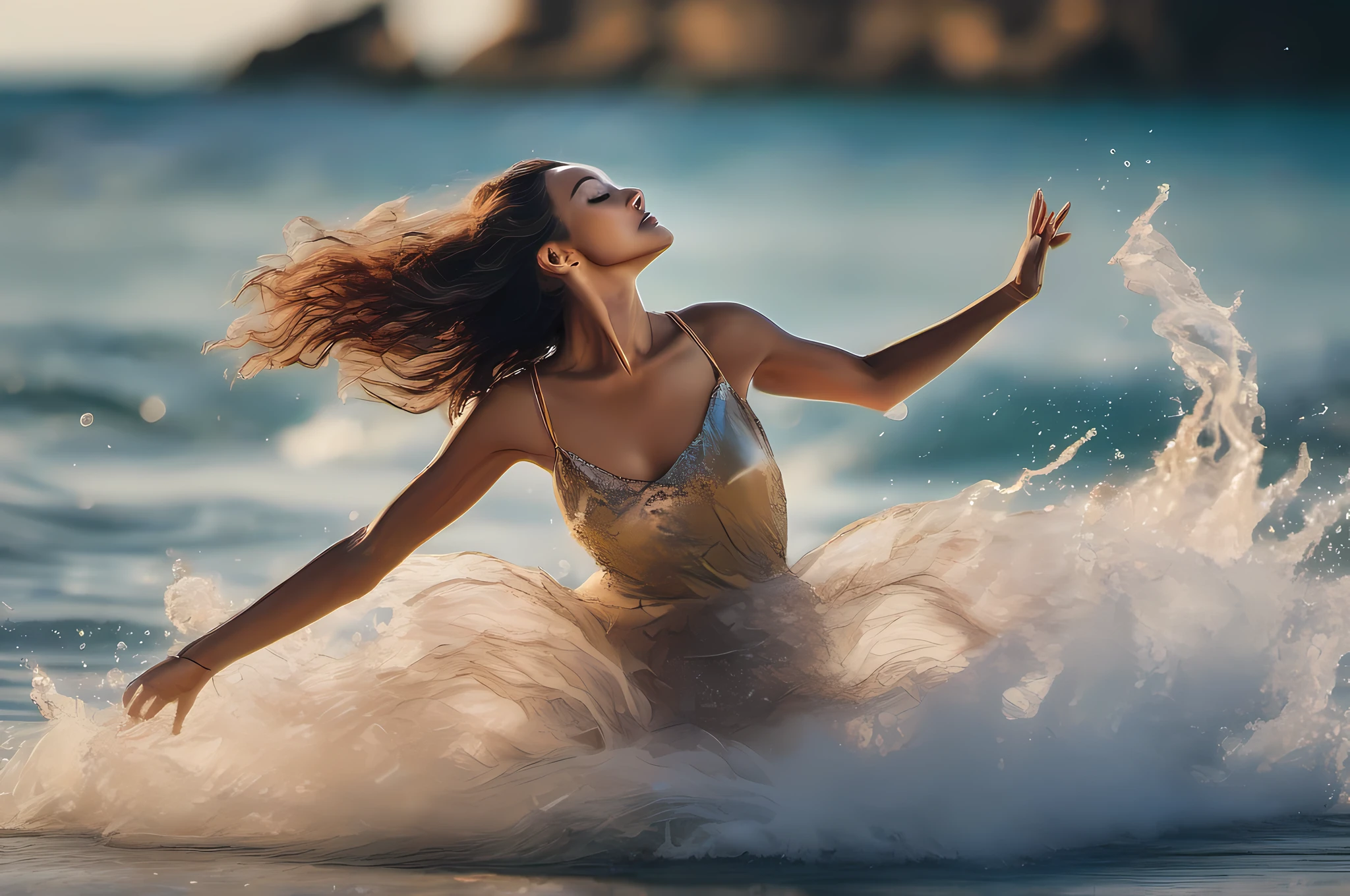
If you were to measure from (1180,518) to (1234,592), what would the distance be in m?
0.32

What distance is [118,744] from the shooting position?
2188 millimetres

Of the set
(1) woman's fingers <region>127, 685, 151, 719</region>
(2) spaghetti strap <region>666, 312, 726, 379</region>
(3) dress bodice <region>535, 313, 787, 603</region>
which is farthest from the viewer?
(2) spaghetti strap <region>666, 312, 726, 379</region>

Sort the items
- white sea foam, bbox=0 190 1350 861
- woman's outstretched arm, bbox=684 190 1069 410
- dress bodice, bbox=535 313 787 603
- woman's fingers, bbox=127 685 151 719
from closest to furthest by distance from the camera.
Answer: white sea foam, bbox=0 190 1350 861 → woman's fingers, bbox=127 685 151 719 → dress bodice, bbox=535 313 787 603 → woman's outstretched arm, bbox=684 190 1069 410

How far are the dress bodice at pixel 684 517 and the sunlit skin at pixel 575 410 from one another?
0.04 metres

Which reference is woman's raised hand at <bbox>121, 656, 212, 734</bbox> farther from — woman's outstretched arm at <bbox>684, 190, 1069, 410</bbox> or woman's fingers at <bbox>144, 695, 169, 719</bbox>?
woman's outstretched arm at <bbox>684, 190, 1069, 410</bbox>

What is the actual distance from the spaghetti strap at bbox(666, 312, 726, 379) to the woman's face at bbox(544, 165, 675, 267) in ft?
0.59

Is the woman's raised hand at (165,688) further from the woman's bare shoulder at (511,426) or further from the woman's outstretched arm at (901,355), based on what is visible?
the woman's outstretched arm at (901,355)

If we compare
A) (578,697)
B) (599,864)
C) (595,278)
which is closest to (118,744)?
(578,697)

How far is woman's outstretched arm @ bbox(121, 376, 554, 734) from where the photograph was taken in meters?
2.11

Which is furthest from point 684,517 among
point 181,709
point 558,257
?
point 181,709

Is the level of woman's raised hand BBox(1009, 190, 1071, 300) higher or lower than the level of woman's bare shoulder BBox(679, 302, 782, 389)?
higher

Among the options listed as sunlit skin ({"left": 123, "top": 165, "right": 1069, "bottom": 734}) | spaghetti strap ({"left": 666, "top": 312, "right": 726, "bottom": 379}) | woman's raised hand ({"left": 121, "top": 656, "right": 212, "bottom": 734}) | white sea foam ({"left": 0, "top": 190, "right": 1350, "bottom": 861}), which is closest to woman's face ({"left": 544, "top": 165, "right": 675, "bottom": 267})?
sunlit skin ({"left": 123, "top": 165, "right": 1069, "bottom": 734})

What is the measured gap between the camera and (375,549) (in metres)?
2.20

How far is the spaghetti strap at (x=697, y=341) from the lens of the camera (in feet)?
7.70
